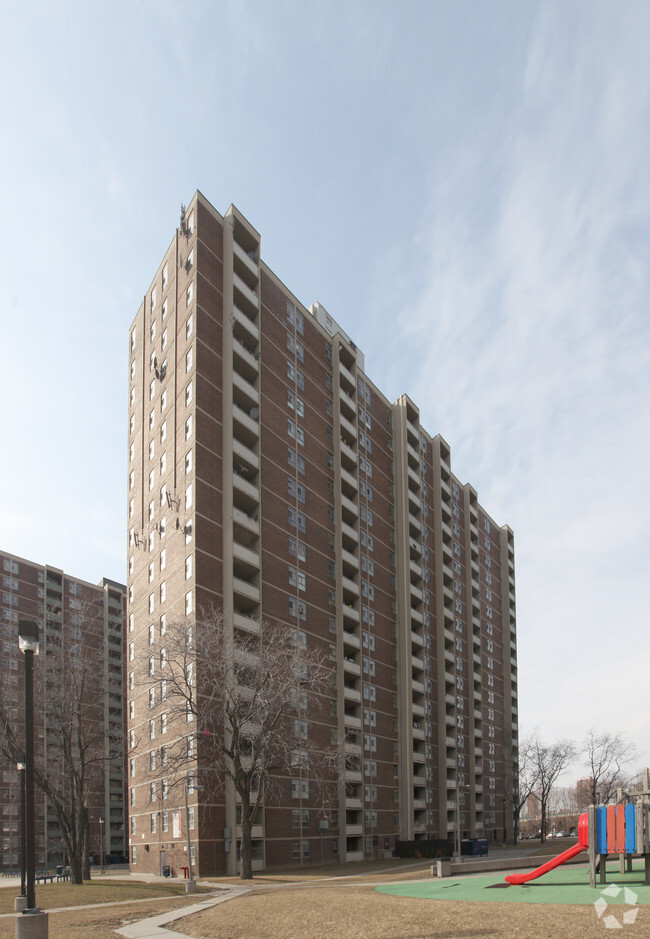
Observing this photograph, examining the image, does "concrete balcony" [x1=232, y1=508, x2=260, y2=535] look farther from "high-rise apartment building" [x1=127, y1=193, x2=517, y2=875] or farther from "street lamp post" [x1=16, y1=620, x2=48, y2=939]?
"street lamp post" [x1=16, y1=620, x2=48, y2=939]

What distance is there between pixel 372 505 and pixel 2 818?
65.6 meters

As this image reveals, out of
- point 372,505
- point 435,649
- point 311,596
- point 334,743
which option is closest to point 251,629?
point 311,596

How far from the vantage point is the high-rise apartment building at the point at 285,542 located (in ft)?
193

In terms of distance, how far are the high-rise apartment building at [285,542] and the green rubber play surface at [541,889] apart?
764 inches

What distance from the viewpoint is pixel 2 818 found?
4200 inches

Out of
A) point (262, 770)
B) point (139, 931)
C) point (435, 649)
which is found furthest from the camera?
point (435, 649)

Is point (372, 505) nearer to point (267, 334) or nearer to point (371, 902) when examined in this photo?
point (267, 334)

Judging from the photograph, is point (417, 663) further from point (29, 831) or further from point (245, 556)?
point (29, 831)

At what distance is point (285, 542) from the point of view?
2630 inches

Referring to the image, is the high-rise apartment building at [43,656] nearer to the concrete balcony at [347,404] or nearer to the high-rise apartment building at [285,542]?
the high-rise apartment building at [285,542]

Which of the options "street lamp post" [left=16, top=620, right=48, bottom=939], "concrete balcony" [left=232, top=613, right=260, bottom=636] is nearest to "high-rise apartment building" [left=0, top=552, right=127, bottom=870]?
"concrete balcony" [left=232, top=613, right=260, bottom=636]

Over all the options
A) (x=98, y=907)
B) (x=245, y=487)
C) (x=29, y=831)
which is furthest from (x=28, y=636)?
(x=245, y=487)

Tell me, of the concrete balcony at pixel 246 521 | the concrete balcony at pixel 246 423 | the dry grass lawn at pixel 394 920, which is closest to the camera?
the dry grass lawn at pixel 394 920

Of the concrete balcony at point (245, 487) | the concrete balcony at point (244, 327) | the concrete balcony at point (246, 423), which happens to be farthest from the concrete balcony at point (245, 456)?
the concrete balcony at point (244, 327)
